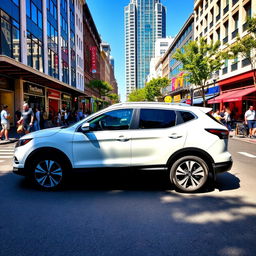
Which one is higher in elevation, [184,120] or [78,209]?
[184,120]

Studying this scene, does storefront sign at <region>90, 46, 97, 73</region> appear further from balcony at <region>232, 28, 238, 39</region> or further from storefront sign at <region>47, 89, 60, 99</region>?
balcony at <region>232, 28, 238, 39</region>

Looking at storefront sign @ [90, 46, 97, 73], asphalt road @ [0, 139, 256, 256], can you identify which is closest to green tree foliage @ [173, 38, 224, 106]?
asphalt road @ [0, 139, 256, 256]

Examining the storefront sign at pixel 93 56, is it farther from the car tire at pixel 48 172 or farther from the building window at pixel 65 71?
the car tire at pixel 48 172

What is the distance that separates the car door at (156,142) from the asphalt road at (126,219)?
1.30ft

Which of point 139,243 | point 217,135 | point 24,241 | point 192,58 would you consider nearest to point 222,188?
point 217,135

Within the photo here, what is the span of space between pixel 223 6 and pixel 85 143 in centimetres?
3131

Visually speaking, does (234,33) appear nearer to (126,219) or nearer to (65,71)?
(65,71)

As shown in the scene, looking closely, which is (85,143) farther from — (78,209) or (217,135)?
(217,135)

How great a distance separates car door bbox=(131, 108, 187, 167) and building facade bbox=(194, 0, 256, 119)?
1620 centimetres

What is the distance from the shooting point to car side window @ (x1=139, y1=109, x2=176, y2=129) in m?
4.76

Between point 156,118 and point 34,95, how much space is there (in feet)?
72.7

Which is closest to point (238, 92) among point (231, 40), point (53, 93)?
point (231, 40)

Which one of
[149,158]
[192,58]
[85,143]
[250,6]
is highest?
[250,6]

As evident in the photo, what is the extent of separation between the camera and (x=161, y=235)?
3.07 metres
